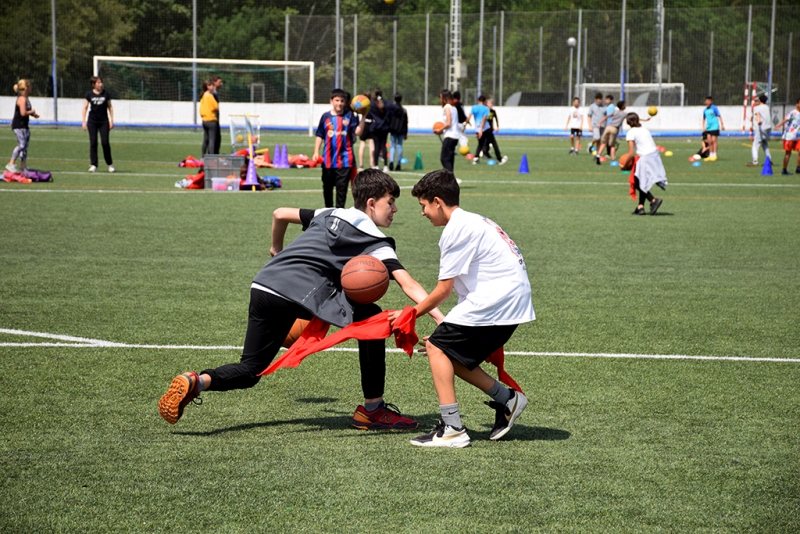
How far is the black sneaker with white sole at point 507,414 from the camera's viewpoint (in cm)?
547

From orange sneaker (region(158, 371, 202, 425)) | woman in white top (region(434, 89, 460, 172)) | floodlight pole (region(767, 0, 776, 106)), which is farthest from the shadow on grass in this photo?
floodlight pole (region(767, 0, 776, 106))

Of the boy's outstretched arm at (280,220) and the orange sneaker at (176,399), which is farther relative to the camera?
the boy's outstretched arm at (280,220)

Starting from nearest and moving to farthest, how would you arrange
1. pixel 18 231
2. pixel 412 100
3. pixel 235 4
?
pixel 18 231
pixel 412 100
pixel 235 4

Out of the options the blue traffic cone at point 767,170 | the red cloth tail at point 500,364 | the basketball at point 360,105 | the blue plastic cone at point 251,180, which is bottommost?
the red cloth tail at point 500,364

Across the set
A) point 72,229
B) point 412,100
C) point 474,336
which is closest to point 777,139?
point 412,100

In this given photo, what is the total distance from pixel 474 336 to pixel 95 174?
2001 centimetres

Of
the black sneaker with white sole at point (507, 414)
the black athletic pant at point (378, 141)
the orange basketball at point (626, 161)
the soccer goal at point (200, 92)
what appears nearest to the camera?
the black sneaker with white sole at point (507, 414)

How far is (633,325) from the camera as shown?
8.62 m

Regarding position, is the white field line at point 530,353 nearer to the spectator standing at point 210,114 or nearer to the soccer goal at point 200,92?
the spectator standing at point 210,114

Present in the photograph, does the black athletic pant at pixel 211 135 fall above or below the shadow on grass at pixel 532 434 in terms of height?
above

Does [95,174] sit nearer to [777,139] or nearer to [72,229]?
[72,229]

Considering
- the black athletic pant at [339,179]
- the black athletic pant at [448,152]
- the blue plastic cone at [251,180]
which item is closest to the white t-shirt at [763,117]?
the black athletic pant at [448,152]

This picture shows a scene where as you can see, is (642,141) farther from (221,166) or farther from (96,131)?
(96,131)

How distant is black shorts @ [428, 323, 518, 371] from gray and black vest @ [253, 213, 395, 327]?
56cm
